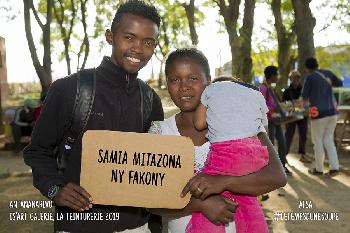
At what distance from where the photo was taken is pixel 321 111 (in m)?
8.45

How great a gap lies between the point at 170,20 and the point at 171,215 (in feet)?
117

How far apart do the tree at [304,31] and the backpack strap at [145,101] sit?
11481 mm

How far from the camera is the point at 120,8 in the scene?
2.49 meters

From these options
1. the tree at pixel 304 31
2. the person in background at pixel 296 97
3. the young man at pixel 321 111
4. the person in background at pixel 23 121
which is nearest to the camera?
the young man at pixel 321 111

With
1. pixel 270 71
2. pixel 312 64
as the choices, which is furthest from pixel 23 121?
pixel 312 64

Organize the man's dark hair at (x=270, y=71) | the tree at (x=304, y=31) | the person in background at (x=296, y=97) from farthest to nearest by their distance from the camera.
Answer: the tree at (x=304, y=31) < the person in background at (x=296, y=97) < the man's dark hair at (x=270, y=71)

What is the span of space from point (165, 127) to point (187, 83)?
29cm

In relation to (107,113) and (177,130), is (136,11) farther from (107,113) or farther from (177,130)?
(177,130)

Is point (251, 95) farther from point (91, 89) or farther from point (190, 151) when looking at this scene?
point (91, 89)

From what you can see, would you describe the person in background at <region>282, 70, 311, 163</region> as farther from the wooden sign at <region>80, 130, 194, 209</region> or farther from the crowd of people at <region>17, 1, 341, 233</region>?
the wooden sign at <region>80, 130, 194, 209</region>

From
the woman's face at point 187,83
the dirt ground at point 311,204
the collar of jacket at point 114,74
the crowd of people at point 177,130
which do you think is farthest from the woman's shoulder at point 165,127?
the dirt ground at point 311,204

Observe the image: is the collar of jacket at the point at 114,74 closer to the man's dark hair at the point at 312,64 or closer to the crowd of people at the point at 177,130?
the crowd of people at the point at 177,130

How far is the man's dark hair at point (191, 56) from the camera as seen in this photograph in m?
2.49

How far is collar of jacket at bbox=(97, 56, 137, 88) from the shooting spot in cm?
243
